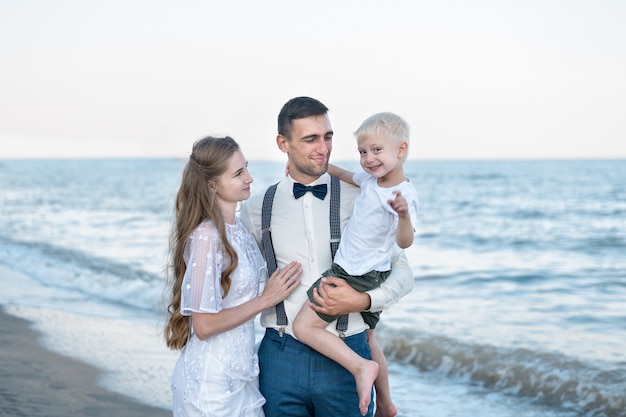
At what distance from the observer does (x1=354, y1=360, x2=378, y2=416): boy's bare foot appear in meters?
3.06

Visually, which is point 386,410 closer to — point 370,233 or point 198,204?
point 370,233

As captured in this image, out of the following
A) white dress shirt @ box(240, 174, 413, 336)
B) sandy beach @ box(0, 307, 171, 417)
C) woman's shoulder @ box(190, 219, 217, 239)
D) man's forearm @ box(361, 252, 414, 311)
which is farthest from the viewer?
sandy beach @ box(0, 307, 171, 417)

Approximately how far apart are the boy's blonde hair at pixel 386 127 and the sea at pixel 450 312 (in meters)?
0.97

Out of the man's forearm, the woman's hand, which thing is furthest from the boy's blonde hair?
the woman's hand

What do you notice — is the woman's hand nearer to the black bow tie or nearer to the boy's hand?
the black bow tie

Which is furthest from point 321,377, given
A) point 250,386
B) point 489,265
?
point 489,265

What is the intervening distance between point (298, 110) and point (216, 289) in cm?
89

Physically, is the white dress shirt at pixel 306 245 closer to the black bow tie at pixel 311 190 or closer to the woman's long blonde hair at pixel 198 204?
the black bow tie at pixel 311 190

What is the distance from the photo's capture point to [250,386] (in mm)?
3258

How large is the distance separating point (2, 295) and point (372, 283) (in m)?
7.91

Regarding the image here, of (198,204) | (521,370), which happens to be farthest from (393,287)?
(521,370)

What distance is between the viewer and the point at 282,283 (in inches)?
124

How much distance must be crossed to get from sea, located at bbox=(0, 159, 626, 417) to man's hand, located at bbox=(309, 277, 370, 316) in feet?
3.10

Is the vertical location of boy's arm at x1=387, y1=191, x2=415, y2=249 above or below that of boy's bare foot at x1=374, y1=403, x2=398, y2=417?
above
